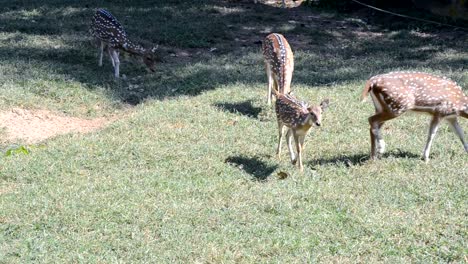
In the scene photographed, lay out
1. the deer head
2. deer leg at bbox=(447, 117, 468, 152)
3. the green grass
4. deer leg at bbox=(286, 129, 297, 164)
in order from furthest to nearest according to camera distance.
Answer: the deer head → deer leg at bbox=(447, 117, 468, 152) → deer leg at bbox=(286, 129, 297, 164) → the green grass

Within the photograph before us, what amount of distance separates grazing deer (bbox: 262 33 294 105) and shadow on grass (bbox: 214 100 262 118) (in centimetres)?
29

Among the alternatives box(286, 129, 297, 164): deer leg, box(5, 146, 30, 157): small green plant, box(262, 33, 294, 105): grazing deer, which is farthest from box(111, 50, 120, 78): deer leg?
box(286, 129, 297, 164): deer leg

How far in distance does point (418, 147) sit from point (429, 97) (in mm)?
893

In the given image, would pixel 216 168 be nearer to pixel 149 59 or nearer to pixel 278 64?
pixel 278 64

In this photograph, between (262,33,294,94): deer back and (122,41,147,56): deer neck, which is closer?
(262,33,294,94): deer back

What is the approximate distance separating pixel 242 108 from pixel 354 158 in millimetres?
2707

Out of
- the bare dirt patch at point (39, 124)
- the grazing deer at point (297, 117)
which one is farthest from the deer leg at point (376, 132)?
the bare dirt patch at point (39, 124)

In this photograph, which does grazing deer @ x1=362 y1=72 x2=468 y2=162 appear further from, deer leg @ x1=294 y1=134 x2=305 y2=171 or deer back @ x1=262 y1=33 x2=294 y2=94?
deer back @ x1=262 y1=33 x2=294 y2=94

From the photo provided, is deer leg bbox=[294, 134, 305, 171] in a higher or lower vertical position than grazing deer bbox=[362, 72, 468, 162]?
lower

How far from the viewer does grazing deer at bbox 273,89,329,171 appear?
27.2 feet

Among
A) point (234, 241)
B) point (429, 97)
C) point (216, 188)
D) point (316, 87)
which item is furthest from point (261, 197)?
point (316, 87)

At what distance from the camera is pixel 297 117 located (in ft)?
28.0

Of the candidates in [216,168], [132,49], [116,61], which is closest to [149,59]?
[132,49]

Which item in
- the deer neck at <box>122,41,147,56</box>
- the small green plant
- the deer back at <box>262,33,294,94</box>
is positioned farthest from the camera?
the deer neck at <box>122,41,147,56</box>
